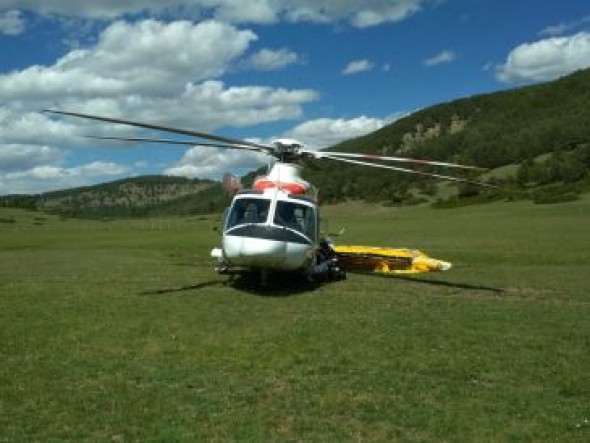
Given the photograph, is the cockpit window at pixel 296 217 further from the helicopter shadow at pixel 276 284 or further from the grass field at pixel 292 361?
the grass field at pixel 292 361

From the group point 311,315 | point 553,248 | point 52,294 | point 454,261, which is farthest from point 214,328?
point 553,248

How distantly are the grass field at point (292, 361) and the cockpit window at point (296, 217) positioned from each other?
1802 mm

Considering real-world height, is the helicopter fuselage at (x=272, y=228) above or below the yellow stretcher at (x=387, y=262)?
above

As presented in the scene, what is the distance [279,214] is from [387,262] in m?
8.62

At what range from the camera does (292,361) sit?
467 inches

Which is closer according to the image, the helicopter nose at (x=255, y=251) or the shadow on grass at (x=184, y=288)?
the helicopter nose at (x=255, y=251)

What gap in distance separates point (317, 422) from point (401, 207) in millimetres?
118849

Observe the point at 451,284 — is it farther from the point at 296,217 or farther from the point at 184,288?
the point at 184,288

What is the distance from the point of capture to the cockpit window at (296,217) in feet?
66.3

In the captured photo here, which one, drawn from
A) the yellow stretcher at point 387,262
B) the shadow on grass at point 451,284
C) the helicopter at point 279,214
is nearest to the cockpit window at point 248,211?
the helicopter at point 279,214

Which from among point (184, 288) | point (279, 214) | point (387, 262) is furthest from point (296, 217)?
→ point (387, 262)

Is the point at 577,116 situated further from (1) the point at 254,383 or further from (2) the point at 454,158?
(1) the point at 254,383

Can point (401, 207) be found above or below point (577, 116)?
below

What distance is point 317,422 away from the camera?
8.91 meters
